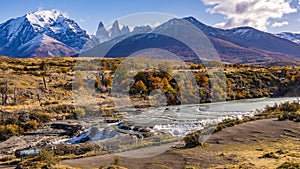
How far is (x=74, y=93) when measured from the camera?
46594 mm

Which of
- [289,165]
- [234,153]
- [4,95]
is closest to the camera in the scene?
[289,165]

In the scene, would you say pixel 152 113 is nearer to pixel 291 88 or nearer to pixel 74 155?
pixel 74 155

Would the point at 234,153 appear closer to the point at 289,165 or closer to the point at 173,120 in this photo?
the point at 289,165

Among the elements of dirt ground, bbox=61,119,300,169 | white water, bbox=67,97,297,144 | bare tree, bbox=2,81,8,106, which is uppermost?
bare tree, bbox=2,81,8,106

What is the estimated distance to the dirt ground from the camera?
1639cm

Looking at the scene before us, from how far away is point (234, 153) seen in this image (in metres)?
18.2

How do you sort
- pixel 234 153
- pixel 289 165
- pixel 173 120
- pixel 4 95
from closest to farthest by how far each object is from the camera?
1. pixel 289 165
2. pixel 234 153
3. pixel 173 120
4. pixel 4 95

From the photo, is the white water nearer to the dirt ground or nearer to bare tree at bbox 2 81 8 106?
the dirt ground

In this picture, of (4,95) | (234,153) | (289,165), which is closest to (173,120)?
(234,153)

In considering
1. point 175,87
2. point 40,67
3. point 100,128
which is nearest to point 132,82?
point 175,87

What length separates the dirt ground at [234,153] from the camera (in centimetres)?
1639

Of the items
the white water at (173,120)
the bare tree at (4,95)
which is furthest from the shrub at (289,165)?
the bare tree at (4,95)

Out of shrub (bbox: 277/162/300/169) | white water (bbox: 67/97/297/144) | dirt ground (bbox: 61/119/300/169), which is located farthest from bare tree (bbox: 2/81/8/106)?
shrub (bbox: 277/162/300/169)

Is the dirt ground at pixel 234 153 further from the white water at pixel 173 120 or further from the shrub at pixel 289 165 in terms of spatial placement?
the white water at pixel 173 120
